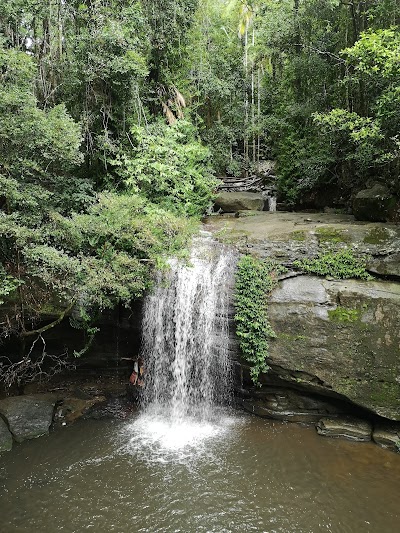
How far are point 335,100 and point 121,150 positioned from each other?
7.29 meters

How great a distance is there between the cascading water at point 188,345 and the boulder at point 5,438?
2606mm

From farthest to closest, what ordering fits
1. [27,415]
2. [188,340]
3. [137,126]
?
1. [137,126]
2. [188,340]
3. [27,415]

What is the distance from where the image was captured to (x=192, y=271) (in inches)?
364

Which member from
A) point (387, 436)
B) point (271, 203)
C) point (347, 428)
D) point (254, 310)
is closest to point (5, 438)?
point (254, 310)

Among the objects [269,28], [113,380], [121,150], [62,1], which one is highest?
[269,28]

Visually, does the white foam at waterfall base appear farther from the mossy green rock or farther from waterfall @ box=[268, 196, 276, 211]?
waterfall @ box=[268, 196, 276, 211]

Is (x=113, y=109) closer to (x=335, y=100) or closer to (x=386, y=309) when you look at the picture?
(x=335, y=100)

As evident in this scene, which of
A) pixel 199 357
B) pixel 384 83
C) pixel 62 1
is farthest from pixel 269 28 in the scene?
pixel 199 357

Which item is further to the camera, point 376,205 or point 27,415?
point 376,205

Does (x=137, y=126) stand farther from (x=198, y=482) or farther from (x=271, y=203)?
(x=198, y=482)

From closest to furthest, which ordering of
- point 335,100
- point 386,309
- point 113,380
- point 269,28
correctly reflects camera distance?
point 386,309, point 113,380, point 335,100, point 269,28

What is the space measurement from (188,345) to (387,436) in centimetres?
455

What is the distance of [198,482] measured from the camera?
6508 millimetres

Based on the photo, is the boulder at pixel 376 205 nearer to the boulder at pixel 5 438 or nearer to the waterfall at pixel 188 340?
the waterfall at pixel 188 340
